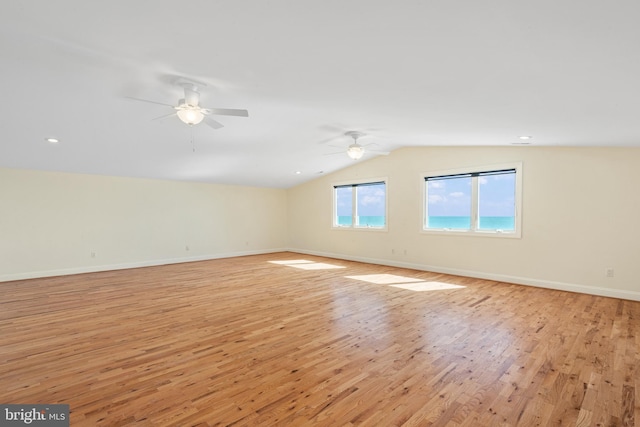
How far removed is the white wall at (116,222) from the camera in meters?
5.85

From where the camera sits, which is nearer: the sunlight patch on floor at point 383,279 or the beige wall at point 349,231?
the beige wall at point 349,231

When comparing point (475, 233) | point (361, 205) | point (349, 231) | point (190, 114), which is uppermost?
point (190, 114)

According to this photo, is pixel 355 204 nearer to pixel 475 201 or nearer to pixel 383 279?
pixel 383 279

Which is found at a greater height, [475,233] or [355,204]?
[355,204]

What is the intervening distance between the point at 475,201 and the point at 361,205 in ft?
9.56

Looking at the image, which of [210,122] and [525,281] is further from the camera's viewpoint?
[525,281]

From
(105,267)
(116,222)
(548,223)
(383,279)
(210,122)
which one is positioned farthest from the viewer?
(116,222)

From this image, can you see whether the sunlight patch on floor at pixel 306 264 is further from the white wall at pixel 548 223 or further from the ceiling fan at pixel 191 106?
the ceiling fan at pixel 191 106

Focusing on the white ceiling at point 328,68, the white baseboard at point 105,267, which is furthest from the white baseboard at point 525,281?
the white baseboard at point 105,267

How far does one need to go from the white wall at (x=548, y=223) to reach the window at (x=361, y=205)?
39 cm

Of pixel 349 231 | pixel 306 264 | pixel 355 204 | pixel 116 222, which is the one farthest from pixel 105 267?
pixel 355 204

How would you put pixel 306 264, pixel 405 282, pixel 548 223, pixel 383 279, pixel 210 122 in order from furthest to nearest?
1. pixel 306 264
2. pixel 383 279
3. pixel 405 282
4. pixel 548 223
5. pixel 210 122

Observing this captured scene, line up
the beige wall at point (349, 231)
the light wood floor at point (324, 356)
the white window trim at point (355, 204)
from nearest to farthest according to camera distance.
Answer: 1. the light wood floor at point (324, 356)
2. the beige wall at point (349, 231)
3. the white window trim at point (355, 204)

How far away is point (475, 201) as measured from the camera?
5820mm
